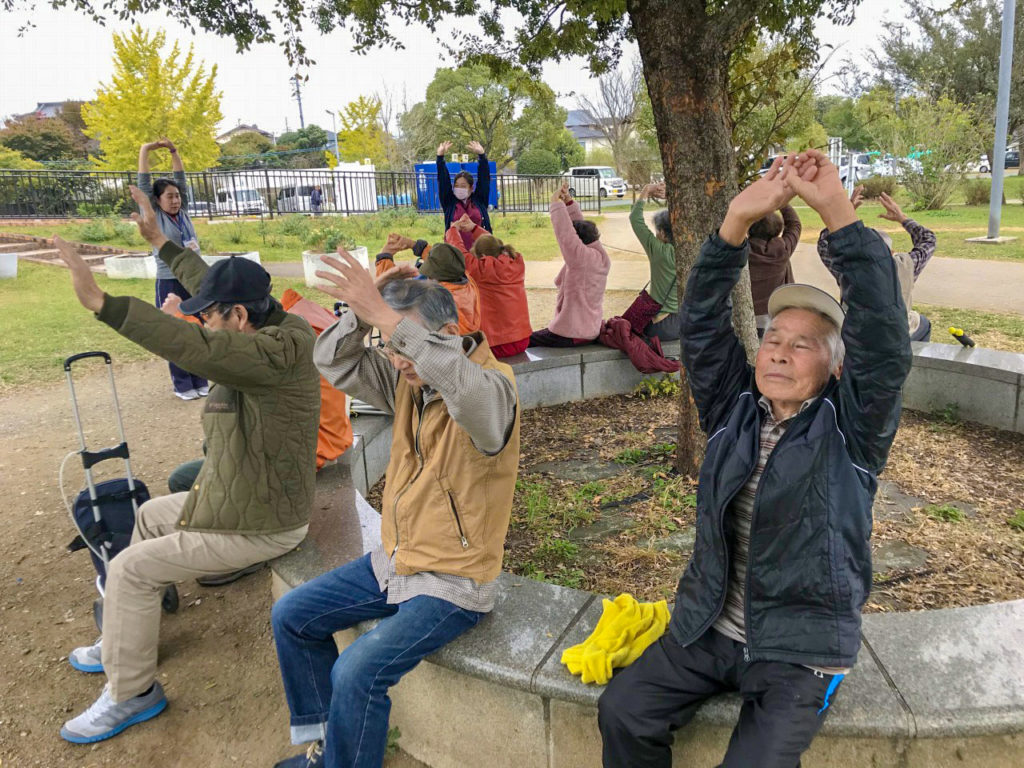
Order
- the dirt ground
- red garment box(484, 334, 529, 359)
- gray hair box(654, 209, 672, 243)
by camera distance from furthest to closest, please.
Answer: red garment box(484, 334, 529, 359)
gray hair box(654, 209, 672, 243)
the dirt ground

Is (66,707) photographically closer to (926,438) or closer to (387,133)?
(926,438)

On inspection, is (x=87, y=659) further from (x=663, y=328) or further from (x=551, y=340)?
(x=663, y=328)

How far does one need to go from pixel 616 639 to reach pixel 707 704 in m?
0.31

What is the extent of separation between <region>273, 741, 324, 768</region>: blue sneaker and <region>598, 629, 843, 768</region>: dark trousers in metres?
1.09

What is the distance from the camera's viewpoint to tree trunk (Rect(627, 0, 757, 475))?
12.4 feet

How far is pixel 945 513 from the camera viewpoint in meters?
3.98

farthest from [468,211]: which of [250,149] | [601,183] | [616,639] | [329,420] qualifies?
[250,149]

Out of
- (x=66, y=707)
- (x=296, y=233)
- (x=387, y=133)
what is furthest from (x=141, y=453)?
(x=387, y=133)

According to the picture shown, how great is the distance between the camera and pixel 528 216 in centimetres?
2698

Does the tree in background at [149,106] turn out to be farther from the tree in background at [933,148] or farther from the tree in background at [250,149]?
the tree in background at [250,149]

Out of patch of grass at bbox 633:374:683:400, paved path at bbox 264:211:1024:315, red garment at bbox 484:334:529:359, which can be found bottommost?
patch of grass at bbox 633:374:683:400

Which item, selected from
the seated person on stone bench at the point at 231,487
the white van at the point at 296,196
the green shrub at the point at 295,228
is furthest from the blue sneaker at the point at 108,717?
the white van at the point at 296,196

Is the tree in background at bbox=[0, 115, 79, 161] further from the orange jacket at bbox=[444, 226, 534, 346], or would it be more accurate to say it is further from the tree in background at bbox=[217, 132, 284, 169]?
the orange jacket at bbox=[444, 226, 534, 346]

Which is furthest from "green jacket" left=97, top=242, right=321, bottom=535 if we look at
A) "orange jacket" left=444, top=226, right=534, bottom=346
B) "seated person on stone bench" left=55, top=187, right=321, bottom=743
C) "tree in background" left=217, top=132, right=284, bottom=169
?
"tree in background" left=217, top=132, right=284, bottom=169
